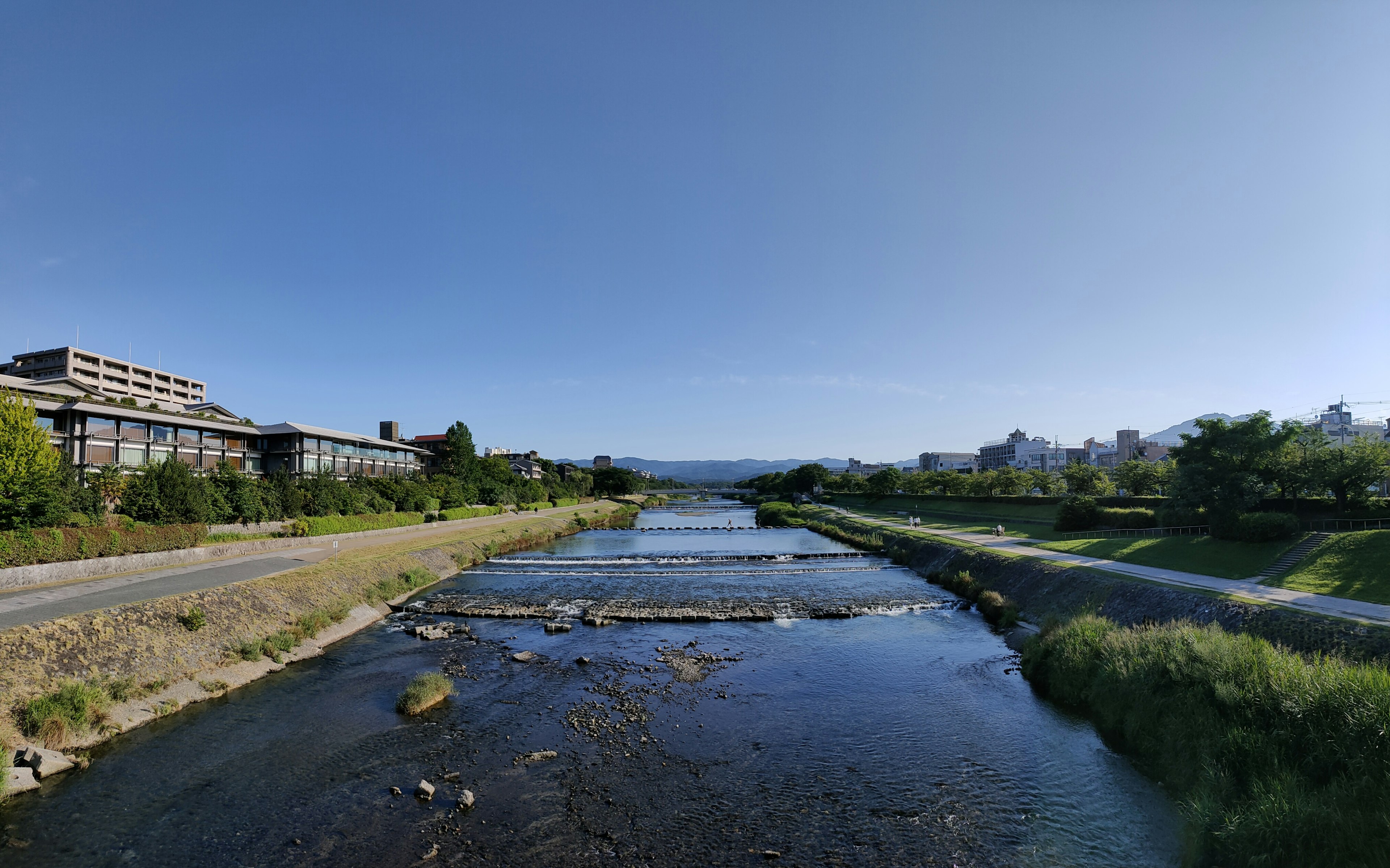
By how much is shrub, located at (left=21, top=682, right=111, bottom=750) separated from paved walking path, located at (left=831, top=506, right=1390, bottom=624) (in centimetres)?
3705

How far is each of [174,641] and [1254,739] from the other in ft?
103

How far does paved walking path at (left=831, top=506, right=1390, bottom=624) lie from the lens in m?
19.7

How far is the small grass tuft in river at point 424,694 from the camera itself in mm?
18406

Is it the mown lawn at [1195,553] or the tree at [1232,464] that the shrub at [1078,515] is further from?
the tree at [1232,464]

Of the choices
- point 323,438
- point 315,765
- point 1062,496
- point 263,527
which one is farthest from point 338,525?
point 1062,496

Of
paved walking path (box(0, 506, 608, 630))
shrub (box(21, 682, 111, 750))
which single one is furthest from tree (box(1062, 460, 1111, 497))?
shrub (box(21, 682, 111, 750))

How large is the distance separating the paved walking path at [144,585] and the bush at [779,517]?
65.9 meters

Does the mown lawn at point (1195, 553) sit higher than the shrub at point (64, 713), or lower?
higher

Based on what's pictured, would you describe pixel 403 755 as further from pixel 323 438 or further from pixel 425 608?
pixel 323 438

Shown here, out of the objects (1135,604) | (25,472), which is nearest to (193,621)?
(25,472)

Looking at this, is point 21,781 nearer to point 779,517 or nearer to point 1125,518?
point 1125,518


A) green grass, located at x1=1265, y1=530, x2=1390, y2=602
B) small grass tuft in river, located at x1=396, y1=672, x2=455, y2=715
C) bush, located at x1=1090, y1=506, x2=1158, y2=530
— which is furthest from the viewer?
bush, located at x1=1090, y1=506, x2=1158, y2=530

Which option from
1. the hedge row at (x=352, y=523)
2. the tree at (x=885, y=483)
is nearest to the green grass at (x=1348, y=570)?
the hedge row at (x=352, y=523)

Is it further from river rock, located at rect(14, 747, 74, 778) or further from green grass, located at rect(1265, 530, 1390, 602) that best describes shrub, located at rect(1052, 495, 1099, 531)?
river rock, located at rect(14, 747, 74, 778)
